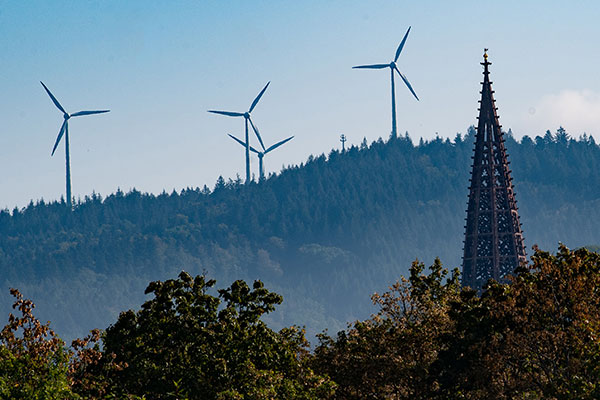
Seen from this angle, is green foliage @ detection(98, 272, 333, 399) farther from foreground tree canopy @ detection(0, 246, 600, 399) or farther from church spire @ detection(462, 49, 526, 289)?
church spire @ detection(462, 49, 526, 289)

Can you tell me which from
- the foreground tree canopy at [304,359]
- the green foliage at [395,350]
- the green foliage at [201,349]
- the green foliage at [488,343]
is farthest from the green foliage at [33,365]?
the green foliage at [395,350]

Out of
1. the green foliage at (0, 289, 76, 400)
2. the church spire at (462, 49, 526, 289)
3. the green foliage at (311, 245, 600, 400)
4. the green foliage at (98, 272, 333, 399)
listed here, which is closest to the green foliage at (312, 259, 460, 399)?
the green foliage at (311, 245, 600, 400)

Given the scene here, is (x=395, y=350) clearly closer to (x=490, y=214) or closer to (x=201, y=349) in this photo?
(x=201, y=349)

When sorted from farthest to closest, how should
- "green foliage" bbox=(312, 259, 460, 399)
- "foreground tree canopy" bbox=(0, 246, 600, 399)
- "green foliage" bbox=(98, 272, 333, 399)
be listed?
"green foliage" bbox=(312, 259, 460, 399), "green foliage" bbox=(98, 272, 333, 399), "foreground tree canopy" bbox=(0, 246, 600, 399)

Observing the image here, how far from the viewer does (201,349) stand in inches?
2110

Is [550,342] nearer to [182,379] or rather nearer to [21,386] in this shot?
[182,379]

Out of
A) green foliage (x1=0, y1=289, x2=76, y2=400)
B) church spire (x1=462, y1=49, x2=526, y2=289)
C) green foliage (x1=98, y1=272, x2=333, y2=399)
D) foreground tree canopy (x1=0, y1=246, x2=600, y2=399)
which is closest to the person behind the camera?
green foliage (x1=0, y1=289, x2=76, y2=400)

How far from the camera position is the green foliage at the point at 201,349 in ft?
173

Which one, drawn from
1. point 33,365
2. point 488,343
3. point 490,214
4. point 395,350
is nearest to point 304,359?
point 395,350

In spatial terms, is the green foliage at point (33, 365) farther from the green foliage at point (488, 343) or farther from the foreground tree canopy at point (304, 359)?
the green foliage at point (488, 343)

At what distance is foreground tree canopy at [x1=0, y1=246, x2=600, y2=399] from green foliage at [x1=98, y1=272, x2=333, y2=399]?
0.06 metres

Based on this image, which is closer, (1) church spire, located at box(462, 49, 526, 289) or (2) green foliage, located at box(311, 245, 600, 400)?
(2) green foliage, located at box(311, 245, 600, 400)

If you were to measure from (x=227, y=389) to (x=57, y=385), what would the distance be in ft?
33.9

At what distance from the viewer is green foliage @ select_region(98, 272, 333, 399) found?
173ft
